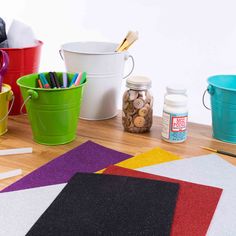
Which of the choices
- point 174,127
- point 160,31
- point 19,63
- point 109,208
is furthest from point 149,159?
point 160,31

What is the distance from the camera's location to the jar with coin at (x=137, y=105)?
94 cm

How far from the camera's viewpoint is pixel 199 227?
61 cm

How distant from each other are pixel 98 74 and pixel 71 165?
285 millimetres

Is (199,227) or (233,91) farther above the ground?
(233,91)

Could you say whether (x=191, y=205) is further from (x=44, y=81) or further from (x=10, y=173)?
(x=44, y=81)

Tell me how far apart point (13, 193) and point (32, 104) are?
0.76 ft

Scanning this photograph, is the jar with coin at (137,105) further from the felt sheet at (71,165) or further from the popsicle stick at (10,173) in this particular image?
the popsicle stick at (10,173)

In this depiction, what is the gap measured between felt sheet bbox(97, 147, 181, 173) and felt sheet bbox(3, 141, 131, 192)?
0.02 m

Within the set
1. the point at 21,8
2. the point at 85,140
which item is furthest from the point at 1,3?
the point at 85,140

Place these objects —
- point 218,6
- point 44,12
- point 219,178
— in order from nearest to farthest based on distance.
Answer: point 219,178 → point 218,6 → point 44,12

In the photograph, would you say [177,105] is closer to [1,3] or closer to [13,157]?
[13,157]

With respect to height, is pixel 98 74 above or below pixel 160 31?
below

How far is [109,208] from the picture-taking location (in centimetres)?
64

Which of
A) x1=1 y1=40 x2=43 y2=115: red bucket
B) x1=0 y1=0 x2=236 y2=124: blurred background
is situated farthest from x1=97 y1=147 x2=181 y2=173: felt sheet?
x1=0 y1=0 x2=236 y2=124: blurred background
